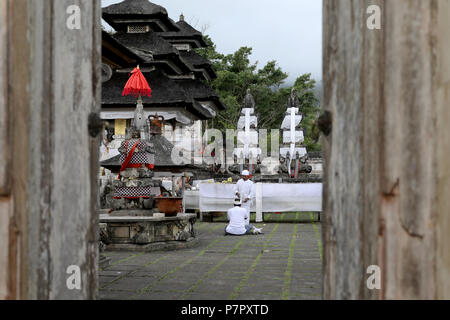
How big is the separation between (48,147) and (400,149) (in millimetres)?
1914

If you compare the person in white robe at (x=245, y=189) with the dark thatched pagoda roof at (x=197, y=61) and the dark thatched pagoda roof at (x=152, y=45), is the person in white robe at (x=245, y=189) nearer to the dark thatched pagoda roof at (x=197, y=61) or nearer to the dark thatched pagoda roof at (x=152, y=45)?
the dark thatched pagoda roof at (x=152, y=45)

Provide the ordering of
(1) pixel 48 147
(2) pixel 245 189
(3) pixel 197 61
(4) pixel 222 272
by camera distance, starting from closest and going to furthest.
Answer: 1. (1) pixel 48 147
2. (4) pixel 222 272
3. (2) pixel 245 189
4. (3) pixel 197 61

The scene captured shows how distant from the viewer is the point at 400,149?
2699mm

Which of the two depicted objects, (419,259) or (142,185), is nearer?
(419,259)

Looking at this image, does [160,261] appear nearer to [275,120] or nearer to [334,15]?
[334,15]

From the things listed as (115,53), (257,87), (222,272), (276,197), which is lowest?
(222,272)

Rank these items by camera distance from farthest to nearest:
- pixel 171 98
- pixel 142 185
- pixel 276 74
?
pixel 276 74 < pixel 171 98 < pixel 142 185

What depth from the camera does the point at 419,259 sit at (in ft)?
8.69

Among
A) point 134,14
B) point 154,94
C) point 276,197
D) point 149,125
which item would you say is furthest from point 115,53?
point 134,14

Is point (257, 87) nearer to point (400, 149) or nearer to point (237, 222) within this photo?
point (237, 222)

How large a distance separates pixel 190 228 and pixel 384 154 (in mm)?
7769

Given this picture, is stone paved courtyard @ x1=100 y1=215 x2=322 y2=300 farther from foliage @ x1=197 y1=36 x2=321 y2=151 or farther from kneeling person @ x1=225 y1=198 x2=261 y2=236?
foliage @ x1=197 y1=36 x2=321 y2=151
